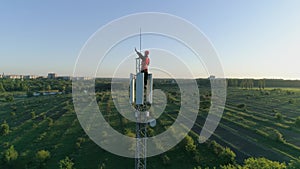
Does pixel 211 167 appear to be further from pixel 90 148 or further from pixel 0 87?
pixel 0 87

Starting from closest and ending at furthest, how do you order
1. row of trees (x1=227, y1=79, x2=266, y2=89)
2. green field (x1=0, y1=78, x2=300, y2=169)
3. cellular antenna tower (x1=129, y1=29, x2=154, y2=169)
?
cellular antenna tower (x1=129, y1=29, x2=154, y2=169) → green field (x1=0, y1=78, x2=300, y2=169) → row of trees (x1=227, y1=79, x2=266, y2=89)

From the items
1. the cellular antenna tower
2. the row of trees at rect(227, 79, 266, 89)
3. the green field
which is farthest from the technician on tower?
the row of trees at rect(227, 79, 266, 89)

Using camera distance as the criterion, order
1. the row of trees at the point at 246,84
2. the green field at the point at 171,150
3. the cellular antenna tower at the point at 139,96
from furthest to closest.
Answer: the row of trees at the point at 246,84 < the green field at the point at 171,150 < the cellular antenna tower at the point at 139,96

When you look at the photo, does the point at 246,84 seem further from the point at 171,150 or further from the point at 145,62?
the point at 145,62

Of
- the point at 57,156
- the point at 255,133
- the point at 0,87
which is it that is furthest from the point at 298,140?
the point at 0,87

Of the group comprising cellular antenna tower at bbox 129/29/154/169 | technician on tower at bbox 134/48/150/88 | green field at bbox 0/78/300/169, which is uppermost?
technician on tower at bbox 134/48/150/88

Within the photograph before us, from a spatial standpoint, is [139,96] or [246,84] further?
[246,84]

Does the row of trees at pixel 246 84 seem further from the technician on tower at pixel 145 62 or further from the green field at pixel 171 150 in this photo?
the technician on tower at pixel 145 62

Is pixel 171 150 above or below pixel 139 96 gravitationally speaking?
below

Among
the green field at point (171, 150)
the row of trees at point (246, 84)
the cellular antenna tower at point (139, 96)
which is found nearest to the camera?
the cellular antenna tower at point (139, 96)

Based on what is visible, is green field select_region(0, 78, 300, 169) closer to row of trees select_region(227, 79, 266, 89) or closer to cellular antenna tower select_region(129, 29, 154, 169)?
cellular antenna tower select_region(129, 29, 154, 169)

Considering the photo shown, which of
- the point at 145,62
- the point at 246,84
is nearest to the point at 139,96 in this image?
the point at 145,62

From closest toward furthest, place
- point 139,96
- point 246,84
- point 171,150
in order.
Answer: point 139,96 → point 171,150 → point 246,84

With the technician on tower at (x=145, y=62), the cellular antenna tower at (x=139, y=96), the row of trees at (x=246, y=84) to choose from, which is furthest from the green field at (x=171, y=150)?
the row of trees at (x=246, y=84)
